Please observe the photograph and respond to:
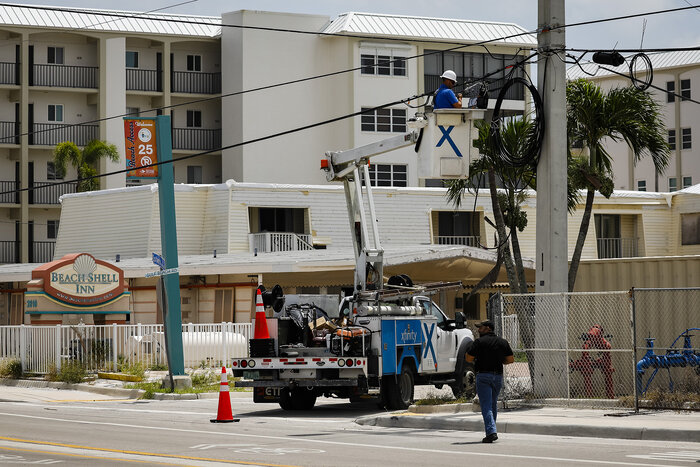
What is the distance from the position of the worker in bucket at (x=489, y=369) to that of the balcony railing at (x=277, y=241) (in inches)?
1134

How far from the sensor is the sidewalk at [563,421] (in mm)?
15711

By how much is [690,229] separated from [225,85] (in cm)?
2500

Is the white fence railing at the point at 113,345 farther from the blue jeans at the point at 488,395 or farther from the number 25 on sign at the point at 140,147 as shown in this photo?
the blue jeans at the point at 488,395

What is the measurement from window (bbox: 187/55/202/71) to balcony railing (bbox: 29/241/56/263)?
12140 mm

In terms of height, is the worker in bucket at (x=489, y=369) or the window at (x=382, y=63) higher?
the window at (x=382, y=63)

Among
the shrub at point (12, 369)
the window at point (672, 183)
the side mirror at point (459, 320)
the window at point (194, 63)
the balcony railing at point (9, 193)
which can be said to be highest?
the window at point (194, 63)

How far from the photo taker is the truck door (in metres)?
21.9

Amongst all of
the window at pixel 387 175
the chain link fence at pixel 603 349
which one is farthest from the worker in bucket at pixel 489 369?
the window at pixel 387 175

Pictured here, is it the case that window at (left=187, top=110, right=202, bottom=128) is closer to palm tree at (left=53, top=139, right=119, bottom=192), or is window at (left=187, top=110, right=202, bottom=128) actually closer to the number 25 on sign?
palm tree at (left=53, top=139, right=119, bottom=192)

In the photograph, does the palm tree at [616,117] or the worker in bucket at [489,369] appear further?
the palm tree at [616,117]

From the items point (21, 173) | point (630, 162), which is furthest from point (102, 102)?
point (630, 162)

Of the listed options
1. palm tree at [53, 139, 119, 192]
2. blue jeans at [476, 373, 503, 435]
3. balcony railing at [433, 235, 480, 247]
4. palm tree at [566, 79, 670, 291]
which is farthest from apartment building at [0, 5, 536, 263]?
blue jeans at [476, 373, 503, 435]

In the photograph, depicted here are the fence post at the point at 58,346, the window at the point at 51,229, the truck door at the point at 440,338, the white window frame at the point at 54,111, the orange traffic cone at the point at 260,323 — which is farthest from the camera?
the window at the point at 51,229

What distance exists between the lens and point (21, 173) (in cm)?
5969
